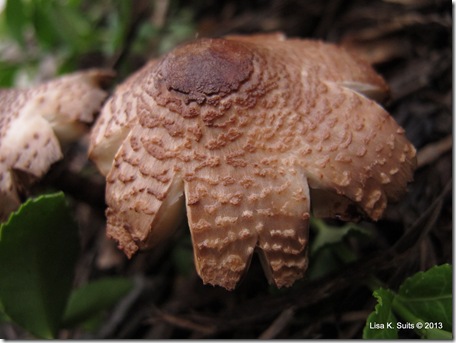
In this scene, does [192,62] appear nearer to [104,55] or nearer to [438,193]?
[438,193]

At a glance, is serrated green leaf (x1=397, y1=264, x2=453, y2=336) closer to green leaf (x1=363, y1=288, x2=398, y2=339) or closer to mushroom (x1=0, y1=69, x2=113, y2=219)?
green leaf (x1=363, y1=288, x2=398, y2=339)

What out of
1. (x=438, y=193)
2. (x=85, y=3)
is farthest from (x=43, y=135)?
(x=85, y=3)

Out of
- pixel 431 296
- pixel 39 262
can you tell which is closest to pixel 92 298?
pixel 39 262

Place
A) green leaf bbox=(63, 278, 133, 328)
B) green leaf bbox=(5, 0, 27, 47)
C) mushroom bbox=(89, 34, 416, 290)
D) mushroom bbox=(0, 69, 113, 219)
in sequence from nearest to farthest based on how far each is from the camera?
mushroom bbox=(89, 34, 416, 290) → mushroom bbox=(0, 69, 113, 219) → green leaf bbox=(63, 278, 133, 328) → green leaf bbox=(5, 0, 27, 47)

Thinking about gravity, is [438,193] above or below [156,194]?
below

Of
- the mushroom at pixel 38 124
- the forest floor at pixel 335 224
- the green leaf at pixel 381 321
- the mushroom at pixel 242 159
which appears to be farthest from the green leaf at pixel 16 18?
the green leaf at pixel 381 321

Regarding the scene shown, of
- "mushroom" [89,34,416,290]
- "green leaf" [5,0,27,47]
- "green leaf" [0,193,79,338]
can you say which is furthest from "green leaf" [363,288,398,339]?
"green leaf" [5,0,27,47]
